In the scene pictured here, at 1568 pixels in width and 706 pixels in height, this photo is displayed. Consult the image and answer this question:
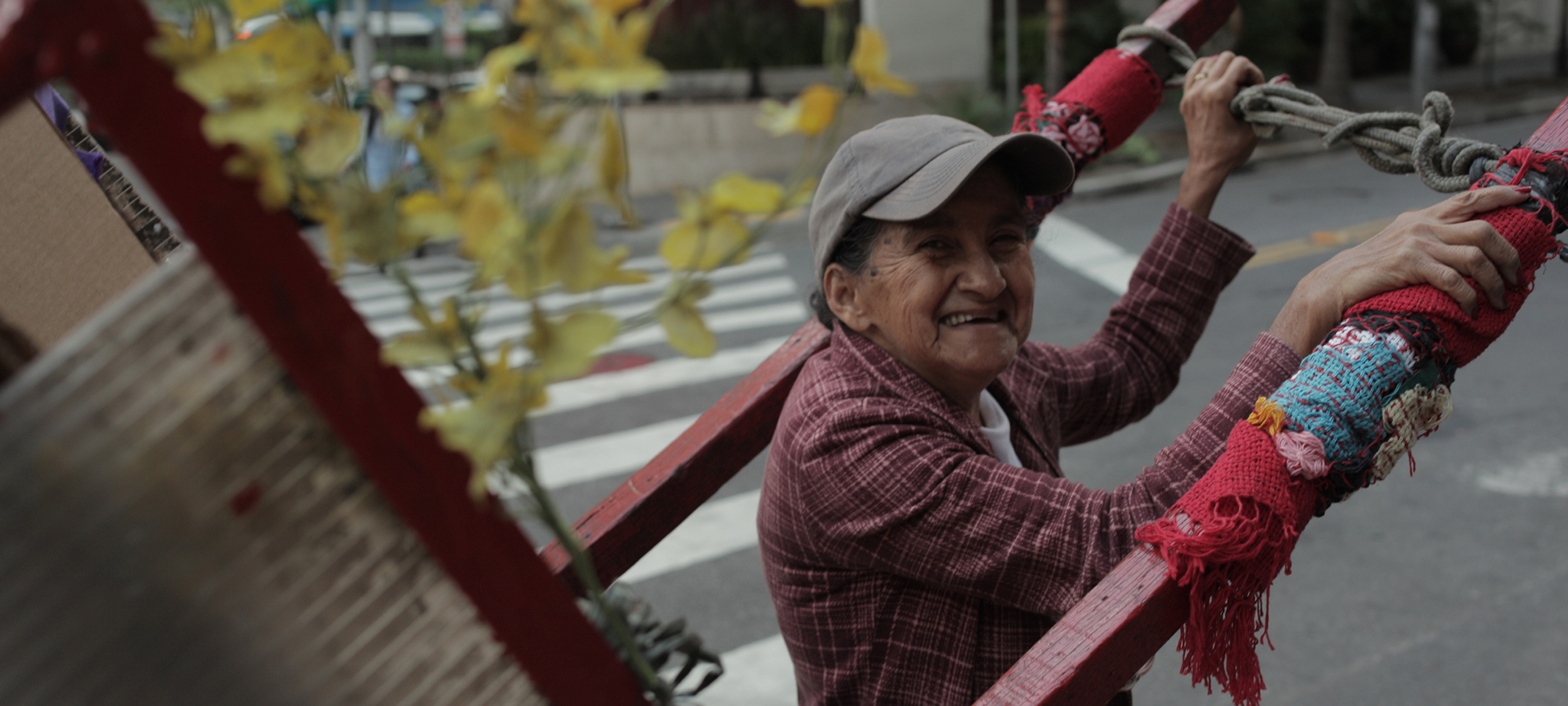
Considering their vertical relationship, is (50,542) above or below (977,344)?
above

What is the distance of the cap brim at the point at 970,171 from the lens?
1405 millimetres

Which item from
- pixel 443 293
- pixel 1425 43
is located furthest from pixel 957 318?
pixel 1425 43

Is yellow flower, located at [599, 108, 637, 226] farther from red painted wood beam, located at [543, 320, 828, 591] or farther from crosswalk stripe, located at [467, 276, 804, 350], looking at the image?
crosswalk stripe, located at [467, 276, 804, 350]

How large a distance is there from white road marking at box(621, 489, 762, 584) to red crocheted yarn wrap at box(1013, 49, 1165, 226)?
102 inches

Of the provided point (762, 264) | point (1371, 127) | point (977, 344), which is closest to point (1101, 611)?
point (977, 344)

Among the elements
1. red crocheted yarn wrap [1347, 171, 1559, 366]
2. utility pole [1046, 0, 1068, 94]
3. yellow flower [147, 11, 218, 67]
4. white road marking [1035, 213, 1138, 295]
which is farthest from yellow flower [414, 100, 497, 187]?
utility pole [1046, 0, 1068, 94]

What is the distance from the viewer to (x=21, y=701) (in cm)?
65

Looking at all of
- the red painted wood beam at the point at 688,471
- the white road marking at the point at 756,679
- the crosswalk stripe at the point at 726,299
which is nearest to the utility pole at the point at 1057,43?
the crosswalk stripe at the point at 726,299

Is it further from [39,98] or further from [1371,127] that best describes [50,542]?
[1371,127]

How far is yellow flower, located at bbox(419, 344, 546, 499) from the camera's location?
0.68 meters

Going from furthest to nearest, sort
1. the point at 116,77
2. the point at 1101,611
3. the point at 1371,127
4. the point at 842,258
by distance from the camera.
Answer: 1. the point at 842,258
2. the point at 1371,127
3. the point at 1101,611
4. the point at 116,77

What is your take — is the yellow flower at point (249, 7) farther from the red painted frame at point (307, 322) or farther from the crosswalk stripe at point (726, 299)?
the crosswalk stripe at point (726, 299)

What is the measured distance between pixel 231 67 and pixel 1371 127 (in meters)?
1.34

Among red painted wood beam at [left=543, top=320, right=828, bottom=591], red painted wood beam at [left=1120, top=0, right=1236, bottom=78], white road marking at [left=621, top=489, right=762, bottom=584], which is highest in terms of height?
red painted wood beam at [left=1120, top=0, right=1236, bottom=78]
